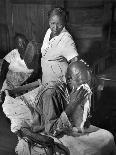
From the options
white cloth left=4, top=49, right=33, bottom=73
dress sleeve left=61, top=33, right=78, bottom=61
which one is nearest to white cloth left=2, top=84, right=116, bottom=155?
white cloth left=4, top=49, right=33, bottom=73

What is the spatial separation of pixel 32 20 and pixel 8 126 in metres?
1.48

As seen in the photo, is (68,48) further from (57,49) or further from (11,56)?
(11,56)

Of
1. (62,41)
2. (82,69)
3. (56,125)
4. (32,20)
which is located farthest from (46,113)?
(32,20)

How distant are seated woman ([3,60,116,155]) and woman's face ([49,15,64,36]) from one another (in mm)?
425

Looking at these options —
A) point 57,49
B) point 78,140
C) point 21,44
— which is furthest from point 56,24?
point 78,140

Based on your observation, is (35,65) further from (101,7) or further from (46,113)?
(101,7)

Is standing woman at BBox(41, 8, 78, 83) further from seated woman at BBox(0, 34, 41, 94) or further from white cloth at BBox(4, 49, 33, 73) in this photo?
white cloth at BBox(4, 49, 33, 73)

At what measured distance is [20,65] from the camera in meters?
3.71

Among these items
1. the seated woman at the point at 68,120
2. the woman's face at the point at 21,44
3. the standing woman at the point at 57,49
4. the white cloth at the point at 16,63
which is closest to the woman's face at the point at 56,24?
the standing woman at the point at 57,49

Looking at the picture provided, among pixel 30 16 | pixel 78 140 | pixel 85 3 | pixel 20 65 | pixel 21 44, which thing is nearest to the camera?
pixel 78 140

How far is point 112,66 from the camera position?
430 centimetres

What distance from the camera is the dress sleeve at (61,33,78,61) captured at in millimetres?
3007

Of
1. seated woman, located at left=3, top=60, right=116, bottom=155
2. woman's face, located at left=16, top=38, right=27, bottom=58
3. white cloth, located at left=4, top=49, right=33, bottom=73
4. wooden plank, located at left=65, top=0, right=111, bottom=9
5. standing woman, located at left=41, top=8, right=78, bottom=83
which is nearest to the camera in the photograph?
seated woman, located at left=3, top=60, right=116, bottom=155

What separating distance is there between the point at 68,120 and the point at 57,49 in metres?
0.75
